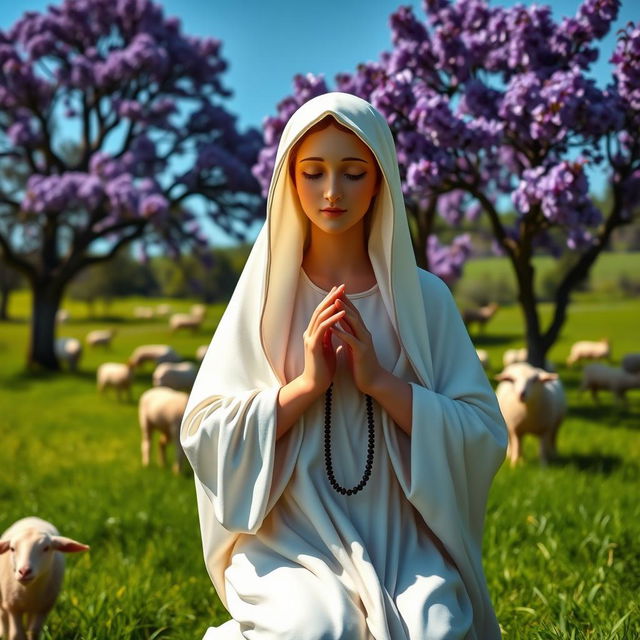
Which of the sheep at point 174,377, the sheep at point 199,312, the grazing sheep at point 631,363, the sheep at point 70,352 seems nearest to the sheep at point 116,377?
the sheep at point 174,377

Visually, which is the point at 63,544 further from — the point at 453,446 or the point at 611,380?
the point at 611,380

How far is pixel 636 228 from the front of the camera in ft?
42.2

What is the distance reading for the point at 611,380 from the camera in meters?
9.31

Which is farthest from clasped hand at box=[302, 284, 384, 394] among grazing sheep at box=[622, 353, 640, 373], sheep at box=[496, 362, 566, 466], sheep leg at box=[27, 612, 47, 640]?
grazing sheep at box=[622, 353, 640, 373]

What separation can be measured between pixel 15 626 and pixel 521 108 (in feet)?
16.5

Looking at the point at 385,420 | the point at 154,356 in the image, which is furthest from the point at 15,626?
the point at 154,356

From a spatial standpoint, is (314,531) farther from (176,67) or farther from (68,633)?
(176,67)

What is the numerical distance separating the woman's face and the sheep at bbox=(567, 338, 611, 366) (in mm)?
10617

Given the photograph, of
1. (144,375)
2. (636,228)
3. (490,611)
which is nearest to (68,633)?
(490,611)

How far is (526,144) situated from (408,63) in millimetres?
1297

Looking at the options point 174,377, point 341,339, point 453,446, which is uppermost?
point 341,339

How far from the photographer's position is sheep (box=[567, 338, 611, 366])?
12.1 m

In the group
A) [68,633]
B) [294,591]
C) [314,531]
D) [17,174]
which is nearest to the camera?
[294,591]

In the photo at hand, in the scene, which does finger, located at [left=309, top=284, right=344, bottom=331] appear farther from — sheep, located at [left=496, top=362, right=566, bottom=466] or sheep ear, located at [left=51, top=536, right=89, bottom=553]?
sheep, located at [left=496, top=362, right=566, bottom=466]
